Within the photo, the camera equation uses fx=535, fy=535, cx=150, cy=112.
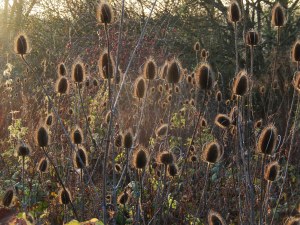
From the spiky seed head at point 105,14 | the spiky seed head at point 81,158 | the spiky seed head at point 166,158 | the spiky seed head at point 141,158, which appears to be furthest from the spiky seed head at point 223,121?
the spiky seed head at point 105,14

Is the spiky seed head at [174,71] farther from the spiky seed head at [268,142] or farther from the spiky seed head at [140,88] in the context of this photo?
the spiky seed head at [268,142]

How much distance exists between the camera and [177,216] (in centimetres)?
431

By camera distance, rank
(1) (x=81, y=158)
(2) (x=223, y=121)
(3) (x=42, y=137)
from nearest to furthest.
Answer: (3) (x=42, y=137)
(1) (x=81, y=158)
(2) (x=223, y=121)

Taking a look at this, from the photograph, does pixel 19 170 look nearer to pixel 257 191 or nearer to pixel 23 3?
pixel 257 191

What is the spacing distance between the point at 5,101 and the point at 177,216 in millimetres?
3752

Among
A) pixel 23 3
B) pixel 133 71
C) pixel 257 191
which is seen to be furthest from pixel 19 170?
pixel 23 3

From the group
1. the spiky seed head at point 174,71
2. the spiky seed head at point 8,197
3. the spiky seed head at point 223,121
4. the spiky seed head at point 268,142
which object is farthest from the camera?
the spiky seed head at point 223,121

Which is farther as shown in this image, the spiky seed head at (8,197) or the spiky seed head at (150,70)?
the spiky seed head at (150,70)

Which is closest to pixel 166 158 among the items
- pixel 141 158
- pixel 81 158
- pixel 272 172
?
pixel 141 158

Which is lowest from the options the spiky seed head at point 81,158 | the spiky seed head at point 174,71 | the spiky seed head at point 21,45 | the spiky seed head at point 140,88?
the spiky seed head at point 81,158

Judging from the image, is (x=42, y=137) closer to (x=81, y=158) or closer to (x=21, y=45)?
(x=81, y=158)

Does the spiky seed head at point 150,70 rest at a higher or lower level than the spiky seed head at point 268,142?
higher

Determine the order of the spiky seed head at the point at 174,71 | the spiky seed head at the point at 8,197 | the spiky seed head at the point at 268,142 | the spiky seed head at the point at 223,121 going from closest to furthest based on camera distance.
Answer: the spiky seed head at the point at 8,197, the spiky seed head at the point at 268,142, the spiky seed head at the point at 174,71, the spiky seed head at the point at 223,121

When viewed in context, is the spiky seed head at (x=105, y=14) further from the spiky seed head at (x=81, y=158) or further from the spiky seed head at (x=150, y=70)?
the spiky seed head at (x=81, y=158)
